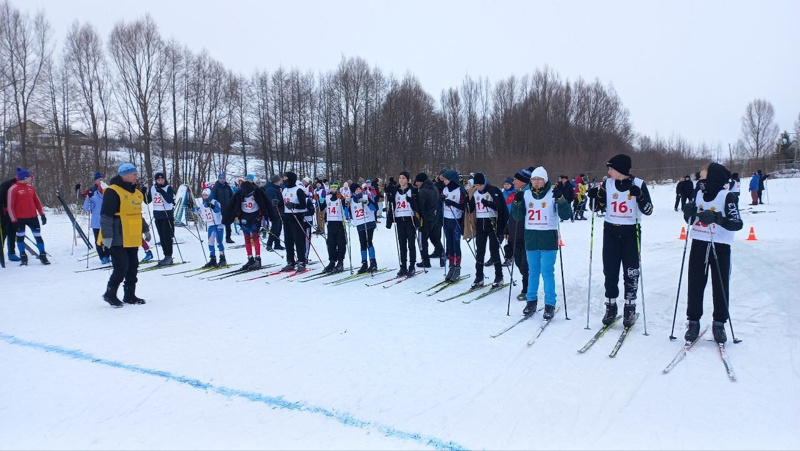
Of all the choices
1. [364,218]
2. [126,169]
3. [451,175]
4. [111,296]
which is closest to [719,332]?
[451,175]

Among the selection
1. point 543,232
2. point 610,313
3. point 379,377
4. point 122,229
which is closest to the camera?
point 379,377

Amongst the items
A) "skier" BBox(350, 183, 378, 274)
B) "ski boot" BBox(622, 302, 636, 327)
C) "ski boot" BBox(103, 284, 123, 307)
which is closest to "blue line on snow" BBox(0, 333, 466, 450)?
"ski boot" BBox(103, 284, 123, 307)

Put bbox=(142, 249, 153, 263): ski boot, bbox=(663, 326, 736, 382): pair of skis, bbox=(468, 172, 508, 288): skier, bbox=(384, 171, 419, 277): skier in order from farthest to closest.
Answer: bbox=(142, 249, 153, 263): ski boot < bbox=(384, 171, 419, 277): skier < bbox=(468, 172, 508, 288): skier < bbox=(663, 326, 736, 382): pair of skis

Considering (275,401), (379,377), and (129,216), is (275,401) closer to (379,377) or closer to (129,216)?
(379,377)

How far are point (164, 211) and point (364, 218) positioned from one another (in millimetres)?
4841

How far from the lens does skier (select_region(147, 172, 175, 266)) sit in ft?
34.3

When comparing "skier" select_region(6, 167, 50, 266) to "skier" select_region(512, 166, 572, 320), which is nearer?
"skier" select_region(512, 166, 572, 320)

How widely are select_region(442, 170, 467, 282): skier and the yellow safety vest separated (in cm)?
495

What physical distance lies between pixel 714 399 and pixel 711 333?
1.82m

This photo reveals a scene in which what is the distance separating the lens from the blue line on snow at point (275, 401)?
3139 millimetres

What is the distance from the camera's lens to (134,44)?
27.4 m

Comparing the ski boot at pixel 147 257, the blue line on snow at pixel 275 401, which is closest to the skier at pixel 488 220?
the blue line on snow at pixel 275 401

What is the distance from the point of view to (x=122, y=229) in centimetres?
663

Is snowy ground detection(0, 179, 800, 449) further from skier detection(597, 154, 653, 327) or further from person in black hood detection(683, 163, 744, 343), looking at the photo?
skier detection(597, 154, 653, 327)
